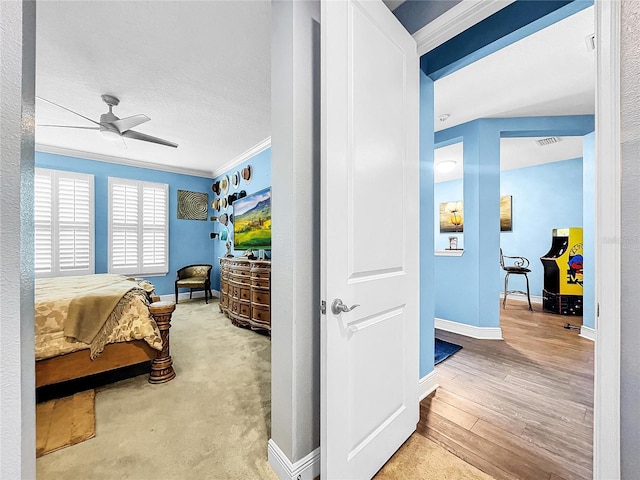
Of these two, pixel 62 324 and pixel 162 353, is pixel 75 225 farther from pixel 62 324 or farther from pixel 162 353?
pixel 162 353


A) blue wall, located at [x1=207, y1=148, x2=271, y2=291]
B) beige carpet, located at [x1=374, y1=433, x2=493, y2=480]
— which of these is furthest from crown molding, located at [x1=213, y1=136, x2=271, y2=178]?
beige carpet, located at [x1=374, y1=433, x2=493, y2=480]

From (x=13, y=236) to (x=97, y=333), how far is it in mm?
1940

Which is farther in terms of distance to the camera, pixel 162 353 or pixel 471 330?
pixel 471 330

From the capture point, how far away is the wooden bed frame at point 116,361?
1.92 m

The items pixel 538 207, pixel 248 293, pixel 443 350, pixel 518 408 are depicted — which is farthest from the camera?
pixel 538 207

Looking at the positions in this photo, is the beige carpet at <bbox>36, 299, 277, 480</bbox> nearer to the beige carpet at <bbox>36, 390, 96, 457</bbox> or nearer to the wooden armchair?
the beige carpet at <bbox>36, 390, 96, 457</bbox>

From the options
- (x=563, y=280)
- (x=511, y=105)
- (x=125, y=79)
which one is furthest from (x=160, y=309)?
(x=563, y=280)

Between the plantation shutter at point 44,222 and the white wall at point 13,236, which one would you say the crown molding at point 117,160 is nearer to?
the plantation shutter at point 44,222

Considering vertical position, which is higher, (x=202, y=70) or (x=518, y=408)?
(x=202, y=70)

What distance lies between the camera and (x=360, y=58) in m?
1.18

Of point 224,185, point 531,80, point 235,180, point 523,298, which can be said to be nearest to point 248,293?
point 235,180

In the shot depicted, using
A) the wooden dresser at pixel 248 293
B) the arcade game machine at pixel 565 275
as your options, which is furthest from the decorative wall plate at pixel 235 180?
the arcade game machine at pixel 565 275

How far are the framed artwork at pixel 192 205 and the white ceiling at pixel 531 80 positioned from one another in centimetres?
466

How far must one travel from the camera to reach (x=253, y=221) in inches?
169
